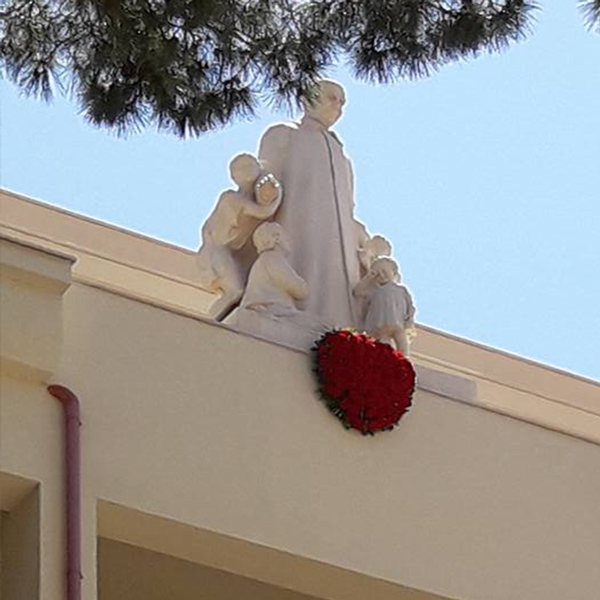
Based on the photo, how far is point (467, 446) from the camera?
12.6 m

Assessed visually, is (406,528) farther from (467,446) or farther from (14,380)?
(14,380)

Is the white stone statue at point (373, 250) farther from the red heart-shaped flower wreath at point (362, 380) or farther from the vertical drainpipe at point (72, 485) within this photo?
the vertical drainpipe at point (72, 485)

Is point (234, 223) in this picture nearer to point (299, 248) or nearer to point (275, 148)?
point (299, 248)

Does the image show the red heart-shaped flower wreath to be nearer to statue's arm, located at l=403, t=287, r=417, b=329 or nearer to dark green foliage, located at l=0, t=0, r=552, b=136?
statue's arm, located at l=403, t=287, r=417, b=329

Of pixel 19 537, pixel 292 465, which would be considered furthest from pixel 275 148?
pixel 19 537

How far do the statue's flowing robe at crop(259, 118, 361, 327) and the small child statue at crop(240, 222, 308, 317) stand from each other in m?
0.12

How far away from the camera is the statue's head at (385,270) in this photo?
12.9 m

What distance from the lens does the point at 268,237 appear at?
41.8 ft

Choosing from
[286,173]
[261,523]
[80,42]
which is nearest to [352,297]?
[286,173]

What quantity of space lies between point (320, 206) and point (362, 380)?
108cm

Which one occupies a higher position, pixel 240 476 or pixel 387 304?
pixel 387 304

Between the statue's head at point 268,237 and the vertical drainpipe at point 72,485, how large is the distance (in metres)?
1.53

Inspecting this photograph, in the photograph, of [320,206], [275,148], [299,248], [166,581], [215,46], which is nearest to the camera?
[215,46]

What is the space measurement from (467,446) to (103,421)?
1757 millimetres
